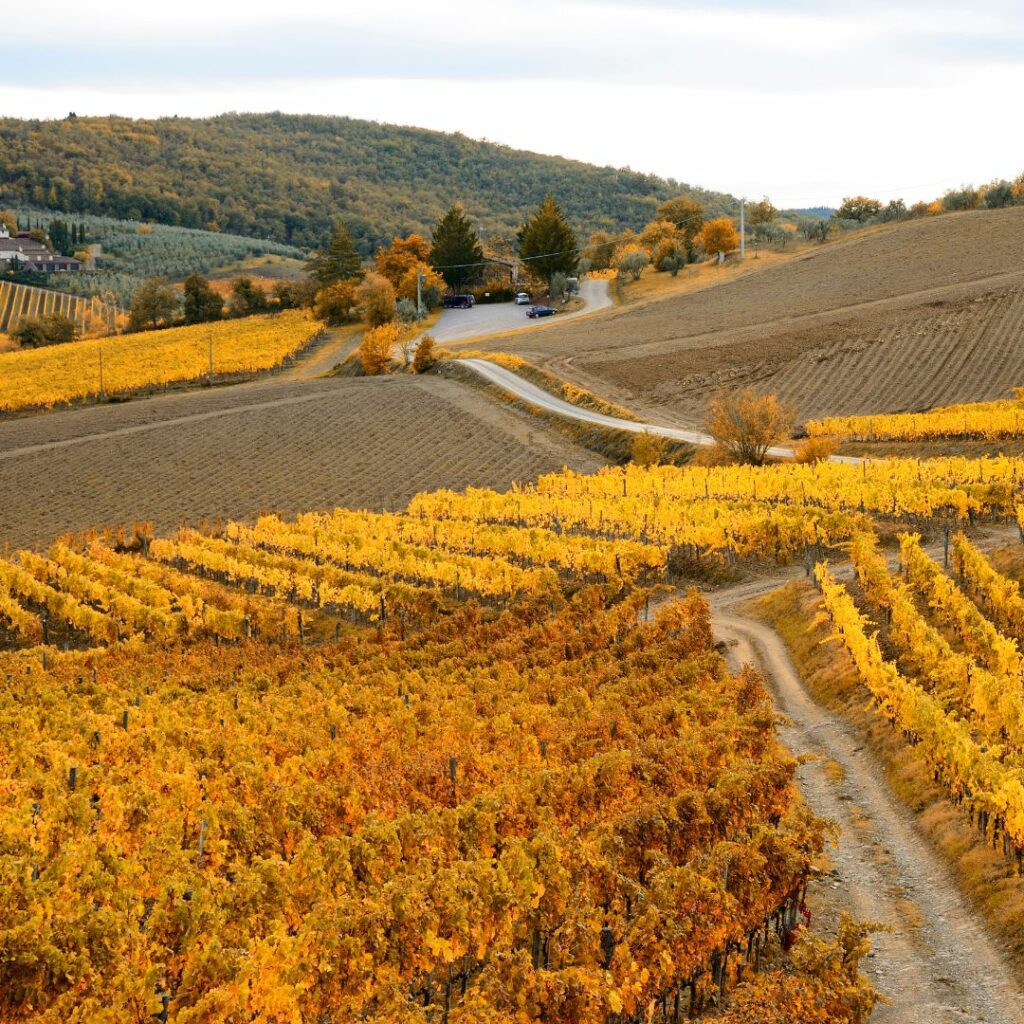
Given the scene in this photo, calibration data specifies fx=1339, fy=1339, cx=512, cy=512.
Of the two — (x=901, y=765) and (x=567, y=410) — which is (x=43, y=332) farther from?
(x=901, y=765)

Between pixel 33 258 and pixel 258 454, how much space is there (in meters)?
131

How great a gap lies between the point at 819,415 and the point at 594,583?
3678 cm

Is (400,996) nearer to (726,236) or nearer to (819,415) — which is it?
(819,415)

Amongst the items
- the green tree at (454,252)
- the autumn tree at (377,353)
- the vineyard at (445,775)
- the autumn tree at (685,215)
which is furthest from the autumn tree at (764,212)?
the vineyard at (445,775)

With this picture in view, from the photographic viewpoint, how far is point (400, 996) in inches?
581

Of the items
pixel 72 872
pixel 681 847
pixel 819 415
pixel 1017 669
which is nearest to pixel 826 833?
pixel 681 847

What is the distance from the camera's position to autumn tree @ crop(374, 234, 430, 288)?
130 metres

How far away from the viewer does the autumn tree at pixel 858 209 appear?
14488cm

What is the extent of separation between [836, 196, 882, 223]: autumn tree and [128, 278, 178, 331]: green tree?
71494 millimetres

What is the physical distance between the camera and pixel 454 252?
136m

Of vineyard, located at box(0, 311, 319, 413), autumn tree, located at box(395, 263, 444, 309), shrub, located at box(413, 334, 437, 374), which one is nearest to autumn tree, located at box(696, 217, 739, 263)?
autumn tree, located at box(395, 263, 444, 309)

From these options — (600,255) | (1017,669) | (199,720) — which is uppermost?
(600,255)

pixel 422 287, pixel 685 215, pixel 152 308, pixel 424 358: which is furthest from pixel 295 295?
pixel 685 215

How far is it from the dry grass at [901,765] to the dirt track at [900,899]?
0.24m
